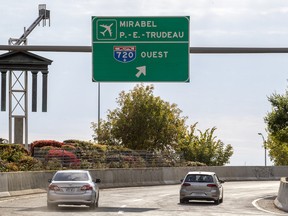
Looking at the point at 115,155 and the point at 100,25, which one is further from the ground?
the point at 100,25

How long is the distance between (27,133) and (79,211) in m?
36.8

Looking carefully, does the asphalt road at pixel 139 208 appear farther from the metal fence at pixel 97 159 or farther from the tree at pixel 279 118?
the metal fence at pixel 97 159

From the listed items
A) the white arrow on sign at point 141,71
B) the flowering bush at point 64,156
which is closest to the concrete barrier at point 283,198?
the white arrow on sign at point 141,71

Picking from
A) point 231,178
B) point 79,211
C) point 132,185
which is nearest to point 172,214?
point 79,211

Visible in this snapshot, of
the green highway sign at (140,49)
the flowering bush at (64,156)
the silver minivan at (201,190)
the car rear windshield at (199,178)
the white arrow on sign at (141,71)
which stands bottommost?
the silver minivan at (201,190)

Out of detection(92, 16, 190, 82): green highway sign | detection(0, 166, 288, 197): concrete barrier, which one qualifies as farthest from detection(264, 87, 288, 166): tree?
detection(92, 16, 190, 82): green highway sign

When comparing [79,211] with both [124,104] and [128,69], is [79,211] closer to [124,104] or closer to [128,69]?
[128,69]

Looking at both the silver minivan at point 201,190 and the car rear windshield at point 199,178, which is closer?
the silver minivan at point 201,190

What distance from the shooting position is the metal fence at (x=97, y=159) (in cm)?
5688

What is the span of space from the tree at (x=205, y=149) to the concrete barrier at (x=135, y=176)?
4146 cm

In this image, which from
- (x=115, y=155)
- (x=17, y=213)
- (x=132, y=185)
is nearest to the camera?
(x=17, y=213)

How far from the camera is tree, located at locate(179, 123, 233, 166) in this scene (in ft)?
394

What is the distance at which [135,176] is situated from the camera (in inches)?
2250

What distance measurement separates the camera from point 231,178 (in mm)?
72500
